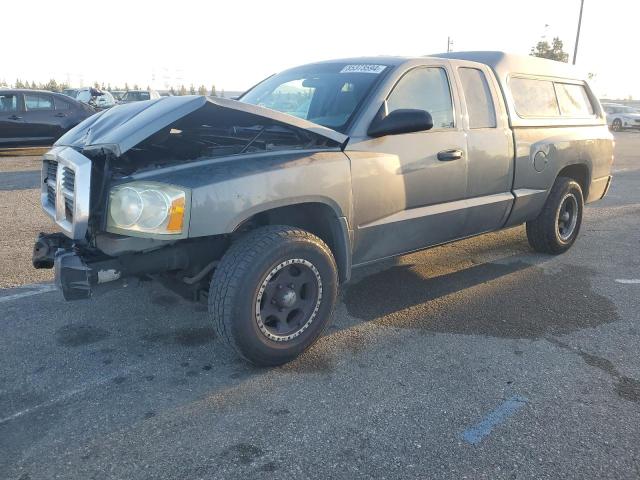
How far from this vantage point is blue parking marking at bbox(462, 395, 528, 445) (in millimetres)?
2506

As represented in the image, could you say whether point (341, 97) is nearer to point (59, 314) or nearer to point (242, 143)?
point (242, 143)

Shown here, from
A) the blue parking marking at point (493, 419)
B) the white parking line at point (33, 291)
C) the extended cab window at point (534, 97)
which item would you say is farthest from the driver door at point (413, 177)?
the white parking line at point (33, 291)

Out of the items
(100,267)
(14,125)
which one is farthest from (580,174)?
(14,125)

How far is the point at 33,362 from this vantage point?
3125 millimetres

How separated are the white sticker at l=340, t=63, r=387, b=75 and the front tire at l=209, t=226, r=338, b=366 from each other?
146 centimetres

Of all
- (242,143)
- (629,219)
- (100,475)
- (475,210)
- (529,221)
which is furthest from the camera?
(629,219)

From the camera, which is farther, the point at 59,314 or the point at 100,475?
the point at 59,314

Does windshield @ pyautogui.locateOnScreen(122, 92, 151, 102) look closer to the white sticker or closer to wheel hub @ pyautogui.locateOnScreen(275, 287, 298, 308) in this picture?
the white sticker

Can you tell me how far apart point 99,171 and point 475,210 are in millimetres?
2840

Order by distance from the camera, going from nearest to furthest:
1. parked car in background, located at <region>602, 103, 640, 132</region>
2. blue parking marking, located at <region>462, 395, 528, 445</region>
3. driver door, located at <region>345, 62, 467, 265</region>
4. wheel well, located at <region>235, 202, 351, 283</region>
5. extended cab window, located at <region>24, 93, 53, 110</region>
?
1. blue parking marking, located at <region>462, 395, 528, 445</region>
2. wheel well, located at <region>235, 202, 351, 283</region>
3. driver door, located at <region>345, 62, 467, 265</region>
4. extended cab window, located at <region>24, 93, 53, 110</region>
5. parked car in background, located at <region>602, 103, 640, 132</region>

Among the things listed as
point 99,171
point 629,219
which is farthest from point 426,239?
point 629,219

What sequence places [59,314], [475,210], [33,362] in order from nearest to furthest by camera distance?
1. [33,362]
2. [59,314]
3. [475,210]

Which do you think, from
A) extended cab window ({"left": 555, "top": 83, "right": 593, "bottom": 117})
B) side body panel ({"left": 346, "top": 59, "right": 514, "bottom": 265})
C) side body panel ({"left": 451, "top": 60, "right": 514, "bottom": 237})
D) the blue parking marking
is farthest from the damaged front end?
extended cab window ({"left": 555, "top": 83, "right": 593, "bottom": 117})

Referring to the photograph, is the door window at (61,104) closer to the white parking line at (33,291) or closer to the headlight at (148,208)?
the white parking line at (33,291)
